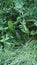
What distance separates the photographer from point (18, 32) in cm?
253

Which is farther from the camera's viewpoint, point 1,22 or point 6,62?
point 1,22

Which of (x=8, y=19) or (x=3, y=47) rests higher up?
(x=8, y=19)

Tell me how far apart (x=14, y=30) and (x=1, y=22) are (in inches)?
8.1

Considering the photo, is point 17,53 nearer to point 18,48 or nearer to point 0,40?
point 18,48

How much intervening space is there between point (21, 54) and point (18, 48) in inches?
4.2

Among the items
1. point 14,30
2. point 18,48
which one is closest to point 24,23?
point 14,30

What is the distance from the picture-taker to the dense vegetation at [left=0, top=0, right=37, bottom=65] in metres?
2.26

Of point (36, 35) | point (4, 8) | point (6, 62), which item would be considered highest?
point (4, 8)

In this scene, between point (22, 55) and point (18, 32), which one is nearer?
point (22, 55)

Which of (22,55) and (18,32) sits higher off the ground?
(18,32)

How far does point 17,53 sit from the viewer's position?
232cm

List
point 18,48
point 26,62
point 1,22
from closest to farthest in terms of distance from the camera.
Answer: point 26,62, point 18,48, point 1,22

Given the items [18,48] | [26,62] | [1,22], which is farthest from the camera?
[1,22]

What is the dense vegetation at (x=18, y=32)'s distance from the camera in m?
2.26
